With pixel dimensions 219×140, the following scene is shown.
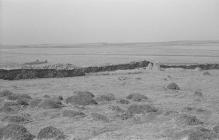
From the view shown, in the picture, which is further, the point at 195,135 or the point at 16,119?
the point at 16,119

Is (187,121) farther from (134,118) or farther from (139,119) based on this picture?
(134,118)

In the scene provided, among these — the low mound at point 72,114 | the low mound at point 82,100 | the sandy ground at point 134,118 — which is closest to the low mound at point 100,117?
the sandy ground at point 134,118

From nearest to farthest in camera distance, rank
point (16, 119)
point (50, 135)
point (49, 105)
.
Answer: point (50, 135)
point (16, 119)
point (49, 105)

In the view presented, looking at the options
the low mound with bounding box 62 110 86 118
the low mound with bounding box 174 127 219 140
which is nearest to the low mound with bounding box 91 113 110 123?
the low mound with bounding box 62 110 86 118

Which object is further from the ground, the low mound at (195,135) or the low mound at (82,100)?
the low mound at (195,135)

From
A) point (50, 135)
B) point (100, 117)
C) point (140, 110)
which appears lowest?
point (140, 110)

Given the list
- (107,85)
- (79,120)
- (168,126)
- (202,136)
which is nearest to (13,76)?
(107,85)

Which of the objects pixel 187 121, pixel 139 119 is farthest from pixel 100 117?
pixel 187 121

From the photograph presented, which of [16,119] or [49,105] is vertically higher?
[16,119]

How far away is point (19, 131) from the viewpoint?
689 inches

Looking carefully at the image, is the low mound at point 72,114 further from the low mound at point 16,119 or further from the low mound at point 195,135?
the low mound at point 195,135

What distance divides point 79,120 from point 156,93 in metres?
15.0

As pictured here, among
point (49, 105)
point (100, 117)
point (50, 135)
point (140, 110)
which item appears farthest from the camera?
point (49, 105)

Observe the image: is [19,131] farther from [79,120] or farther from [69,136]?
[79,120]
